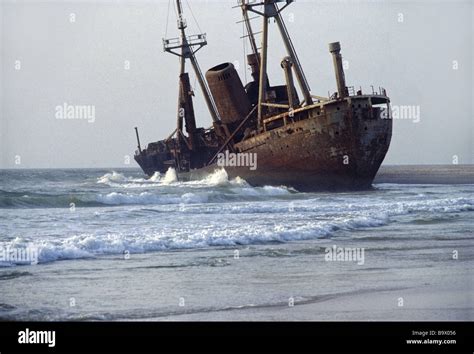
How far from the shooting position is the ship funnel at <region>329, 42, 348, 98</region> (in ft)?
109

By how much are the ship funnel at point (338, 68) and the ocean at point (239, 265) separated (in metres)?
10.9

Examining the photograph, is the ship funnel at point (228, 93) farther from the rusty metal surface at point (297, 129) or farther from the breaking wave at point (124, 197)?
the breaking wave at point (124, 197)

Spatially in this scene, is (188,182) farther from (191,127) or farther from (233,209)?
(233,209)

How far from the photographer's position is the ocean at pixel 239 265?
946 cm

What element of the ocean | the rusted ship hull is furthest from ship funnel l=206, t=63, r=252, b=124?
the ocean

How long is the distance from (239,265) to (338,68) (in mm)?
22299

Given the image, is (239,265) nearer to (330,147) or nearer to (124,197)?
(124,197)

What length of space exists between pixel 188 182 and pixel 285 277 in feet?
117

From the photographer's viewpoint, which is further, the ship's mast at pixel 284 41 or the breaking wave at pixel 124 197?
the ship's mast at pixel 284 41

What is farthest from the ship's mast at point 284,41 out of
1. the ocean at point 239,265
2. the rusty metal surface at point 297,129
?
the ocean at point 239,265
